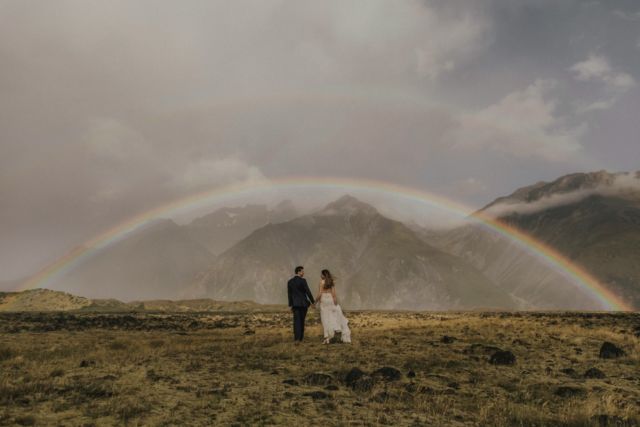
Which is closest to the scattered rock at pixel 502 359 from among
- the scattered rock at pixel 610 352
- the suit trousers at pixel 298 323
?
the scattered rock at pixel 610 352

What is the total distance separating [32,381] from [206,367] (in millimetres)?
4604

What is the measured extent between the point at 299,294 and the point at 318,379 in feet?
26.5

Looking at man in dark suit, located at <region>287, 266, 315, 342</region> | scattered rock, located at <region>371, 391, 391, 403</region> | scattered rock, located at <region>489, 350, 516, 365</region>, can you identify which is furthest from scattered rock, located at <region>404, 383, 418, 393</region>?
man in dark suit, located at <region>287, 266, 315, 342</region>

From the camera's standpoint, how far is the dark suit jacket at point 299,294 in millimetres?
19844

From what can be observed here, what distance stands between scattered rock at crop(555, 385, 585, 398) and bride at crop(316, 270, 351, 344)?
9.93 metres

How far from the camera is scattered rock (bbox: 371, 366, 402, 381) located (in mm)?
12250

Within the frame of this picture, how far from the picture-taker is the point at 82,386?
420 inches

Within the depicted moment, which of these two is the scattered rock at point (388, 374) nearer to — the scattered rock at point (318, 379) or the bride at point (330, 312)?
the scattered rock at point (318, 379)

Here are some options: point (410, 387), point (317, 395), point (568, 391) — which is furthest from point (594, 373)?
point (317, 395)

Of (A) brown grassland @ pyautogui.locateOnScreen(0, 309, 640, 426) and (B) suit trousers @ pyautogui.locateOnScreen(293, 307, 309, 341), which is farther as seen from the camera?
(B) suit trousers @ pyautogui.locateOnScreen(293, 307, 309, 341)

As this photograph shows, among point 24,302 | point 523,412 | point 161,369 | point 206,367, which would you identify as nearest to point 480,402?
point 523,412

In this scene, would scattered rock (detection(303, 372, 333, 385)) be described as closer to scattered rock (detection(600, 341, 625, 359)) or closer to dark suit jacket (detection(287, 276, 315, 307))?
dark suit jacket (detection(287, 276, 315, 307))

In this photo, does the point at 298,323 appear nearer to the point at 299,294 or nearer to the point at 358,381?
the point at 299,294

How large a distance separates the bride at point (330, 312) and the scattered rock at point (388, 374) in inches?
281
